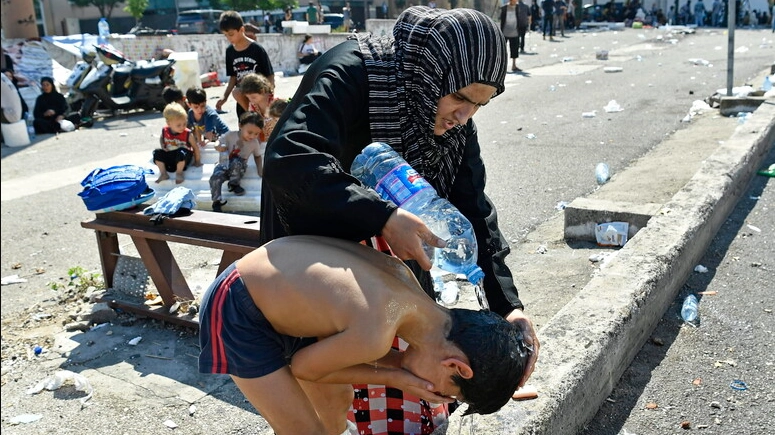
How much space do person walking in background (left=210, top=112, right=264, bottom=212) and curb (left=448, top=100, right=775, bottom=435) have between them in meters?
3.74

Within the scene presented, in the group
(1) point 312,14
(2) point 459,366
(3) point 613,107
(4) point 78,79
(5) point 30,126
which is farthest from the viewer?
(1) point 312,14

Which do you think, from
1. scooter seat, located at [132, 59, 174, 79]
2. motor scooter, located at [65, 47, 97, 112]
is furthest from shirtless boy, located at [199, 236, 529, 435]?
scooter seat, located at [132, 59, 174, 79]

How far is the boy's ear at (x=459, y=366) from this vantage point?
1980mm

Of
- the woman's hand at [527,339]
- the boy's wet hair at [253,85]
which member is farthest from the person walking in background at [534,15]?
the woman's hand at [527,339]

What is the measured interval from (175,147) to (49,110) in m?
7.04

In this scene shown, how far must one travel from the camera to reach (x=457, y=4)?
32.9ft

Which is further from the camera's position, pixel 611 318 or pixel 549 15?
pixel 549 15

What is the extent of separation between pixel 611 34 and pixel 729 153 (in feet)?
85.6

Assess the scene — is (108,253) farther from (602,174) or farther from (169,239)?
(602,174)

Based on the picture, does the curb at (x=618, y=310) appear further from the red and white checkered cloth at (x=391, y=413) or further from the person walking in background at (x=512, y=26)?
the person walking in background at (x=512, y=26)

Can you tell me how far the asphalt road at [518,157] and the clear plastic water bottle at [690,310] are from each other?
2.6 inches

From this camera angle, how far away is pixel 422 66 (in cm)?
206

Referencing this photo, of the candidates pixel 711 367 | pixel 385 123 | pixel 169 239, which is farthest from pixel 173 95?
pixel 385 123

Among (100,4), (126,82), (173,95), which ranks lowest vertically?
(126,82)
